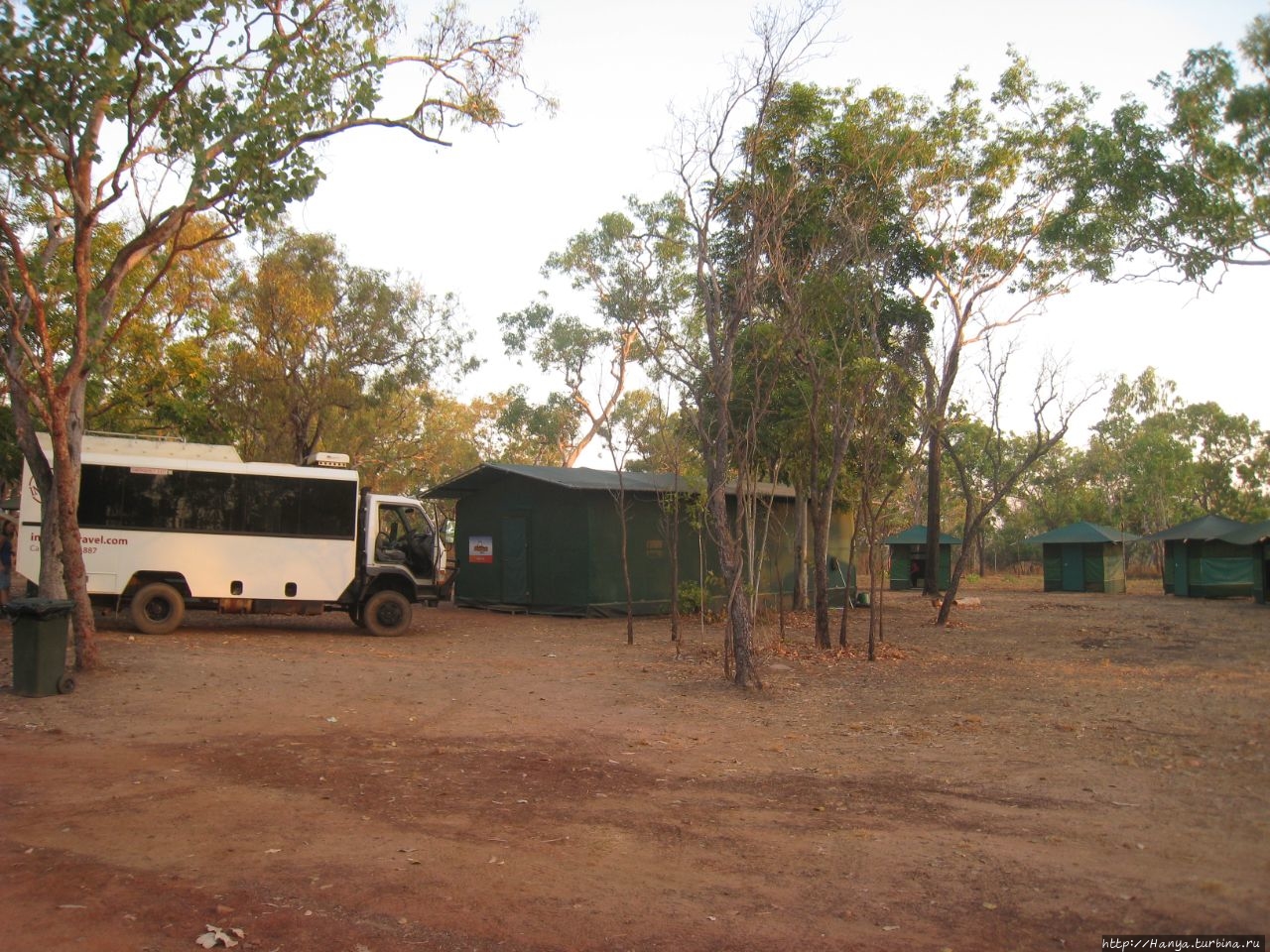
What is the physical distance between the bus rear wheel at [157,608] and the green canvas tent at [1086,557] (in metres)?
29.3

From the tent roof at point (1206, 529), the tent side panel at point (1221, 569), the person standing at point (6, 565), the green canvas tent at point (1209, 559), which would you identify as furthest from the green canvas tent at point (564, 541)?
the tent side panel at point (1221, 569)

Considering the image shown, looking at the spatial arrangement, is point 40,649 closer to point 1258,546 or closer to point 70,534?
point 70,534

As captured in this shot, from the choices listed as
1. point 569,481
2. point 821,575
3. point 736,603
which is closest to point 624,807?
point 736,603

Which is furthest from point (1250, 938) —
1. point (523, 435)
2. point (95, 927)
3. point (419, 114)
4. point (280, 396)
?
point (523, 435)

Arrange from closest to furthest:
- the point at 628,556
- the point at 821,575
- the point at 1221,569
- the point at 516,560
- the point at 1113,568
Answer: the point at 821,575 → the point at 628,556 → the point at 516,560 → the point at 1221,569 → the point at 1113,568

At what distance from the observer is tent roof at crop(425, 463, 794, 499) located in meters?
20.0

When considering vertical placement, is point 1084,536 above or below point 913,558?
above

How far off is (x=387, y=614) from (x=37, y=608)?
289 inches

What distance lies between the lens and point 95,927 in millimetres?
4156

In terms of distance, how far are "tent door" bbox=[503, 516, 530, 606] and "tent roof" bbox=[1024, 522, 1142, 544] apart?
21.7 m

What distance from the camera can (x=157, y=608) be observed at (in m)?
14.8

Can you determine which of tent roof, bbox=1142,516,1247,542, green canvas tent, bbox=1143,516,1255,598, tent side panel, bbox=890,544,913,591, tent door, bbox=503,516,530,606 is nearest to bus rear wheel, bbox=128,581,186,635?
tent door, bbox=503,516,530,606

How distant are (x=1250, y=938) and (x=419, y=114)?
37.5ft

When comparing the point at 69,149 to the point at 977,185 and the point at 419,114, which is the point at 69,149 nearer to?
the point at 419,114
